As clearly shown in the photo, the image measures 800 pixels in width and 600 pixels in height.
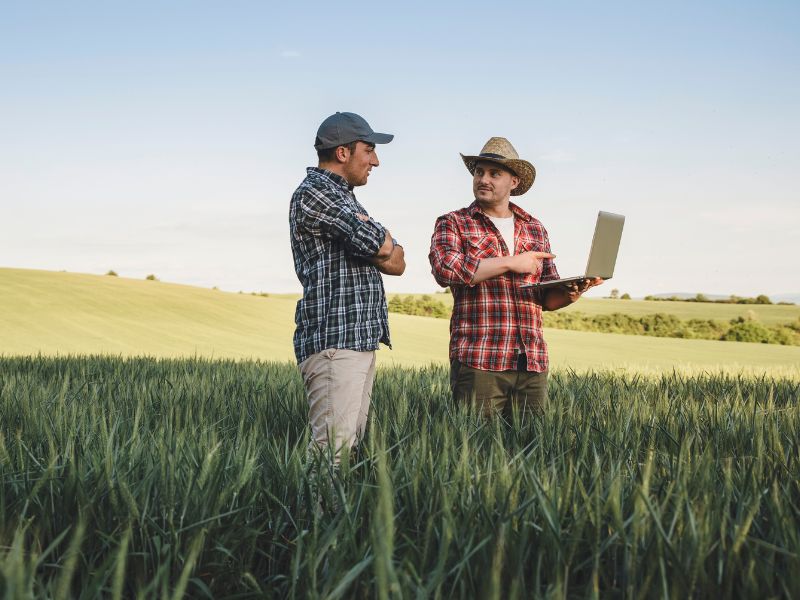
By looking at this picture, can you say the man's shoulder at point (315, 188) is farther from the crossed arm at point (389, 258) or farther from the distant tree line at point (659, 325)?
the distant tree line at point (659, 325)

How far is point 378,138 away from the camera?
3.17m

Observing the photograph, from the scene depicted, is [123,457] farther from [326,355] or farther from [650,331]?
[650,331]

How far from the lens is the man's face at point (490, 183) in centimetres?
366

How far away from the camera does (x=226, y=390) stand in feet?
18.1

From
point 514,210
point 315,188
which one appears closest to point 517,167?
point 514,210

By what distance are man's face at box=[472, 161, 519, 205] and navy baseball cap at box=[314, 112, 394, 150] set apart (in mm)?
797

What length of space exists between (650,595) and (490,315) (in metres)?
2.10

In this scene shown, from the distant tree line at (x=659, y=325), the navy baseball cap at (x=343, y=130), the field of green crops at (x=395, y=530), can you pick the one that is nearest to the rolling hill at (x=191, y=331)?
the distant tree line at (x=659, y=325)

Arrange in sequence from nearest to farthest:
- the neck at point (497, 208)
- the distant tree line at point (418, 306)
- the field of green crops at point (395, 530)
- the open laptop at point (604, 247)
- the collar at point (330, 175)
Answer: the field of green crops at point (395, 530)
the collar at point (330, 175)
the open laptop at point (604, 247)
the neck at point (497, 208)
the distant tree line at point (418, 306)

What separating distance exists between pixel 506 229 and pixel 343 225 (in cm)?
121

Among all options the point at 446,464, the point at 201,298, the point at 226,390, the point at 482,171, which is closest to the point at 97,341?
the point at 201,298

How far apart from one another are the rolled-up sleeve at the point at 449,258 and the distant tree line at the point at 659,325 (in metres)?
28.7

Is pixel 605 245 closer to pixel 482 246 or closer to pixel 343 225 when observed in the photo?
pixel 482 246

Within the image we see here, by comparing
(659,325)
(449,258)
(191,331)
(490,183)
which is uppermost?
(490,183)
